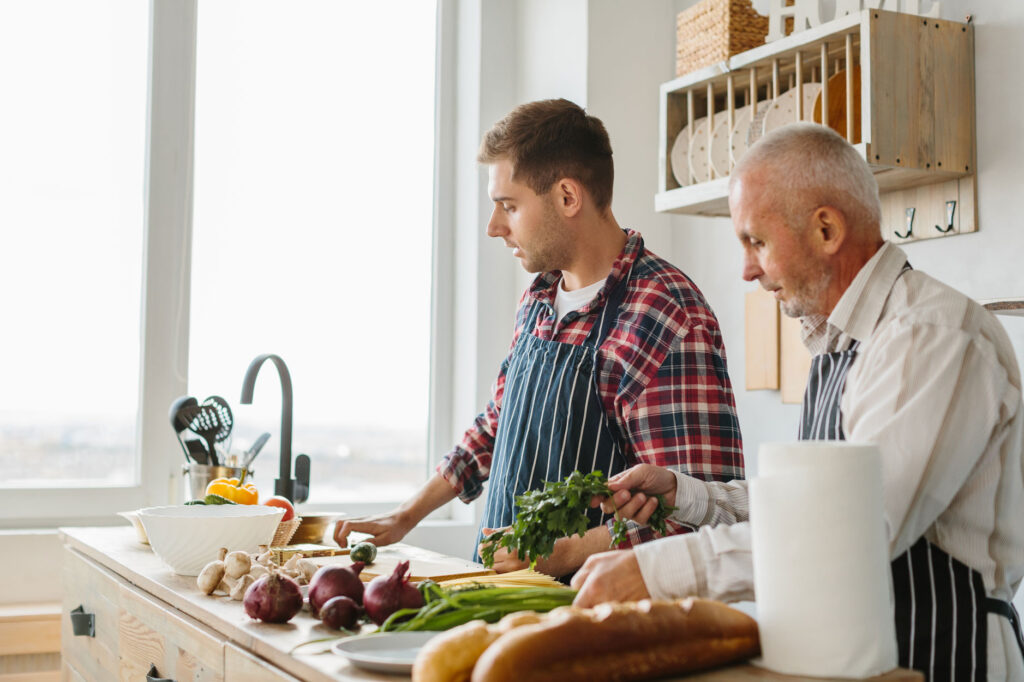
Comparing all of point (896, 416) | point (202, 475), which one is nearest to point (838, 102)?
point (896, 416)

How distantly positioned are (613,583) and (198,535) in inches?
31.2

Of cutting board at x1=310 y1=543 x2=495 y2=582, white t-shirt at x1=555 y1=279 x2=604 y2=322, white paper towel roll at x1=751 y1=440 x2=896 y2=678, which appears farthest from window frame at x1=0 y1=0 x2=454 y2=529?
Result: white paper towel roll at x1=751 y1=440 x2=896 y2=678

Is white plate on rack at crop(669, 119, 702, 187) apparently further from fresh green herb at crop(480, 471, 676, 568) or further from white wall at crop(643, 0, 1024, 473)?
fresh green herb at crop(480, 471, 676, 568)

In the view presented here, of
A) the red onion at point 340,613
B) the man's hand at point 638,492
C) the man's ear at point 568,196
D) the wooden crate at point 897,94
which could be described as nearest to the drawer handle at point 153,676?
the red onion at point 340,613

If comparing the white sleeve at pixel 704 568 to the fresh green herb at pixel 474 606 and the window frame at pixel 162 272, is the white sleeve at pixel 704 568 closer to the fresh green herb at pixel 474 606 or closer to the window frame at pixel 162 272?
the fresh green herb at pixel 474 606

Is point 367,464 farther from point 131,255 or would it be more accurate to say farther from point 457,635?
point 457,635

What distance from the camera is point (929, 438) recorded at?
1155mm

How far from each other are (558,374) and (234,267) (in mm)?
1768

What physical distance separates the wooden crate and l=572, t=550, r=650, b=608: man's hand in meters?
1.39

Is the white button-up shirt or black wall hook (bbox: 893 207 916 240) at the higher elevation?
black wall hook (bbox: 893 207 916 240)

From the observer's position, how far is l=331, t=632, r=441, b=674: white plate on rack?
3.21ft

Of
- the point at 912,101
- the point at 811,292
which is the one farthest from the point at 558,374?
the point at 912,101

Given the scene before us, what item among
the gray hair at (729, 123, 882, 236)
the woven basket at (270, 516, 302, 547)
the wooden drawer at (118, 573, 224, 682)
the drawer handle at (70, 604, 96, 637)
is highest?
the gray hair at (729, 123, 882, 236)

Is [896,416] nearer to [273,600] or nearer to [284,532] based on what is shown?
[273,600]
